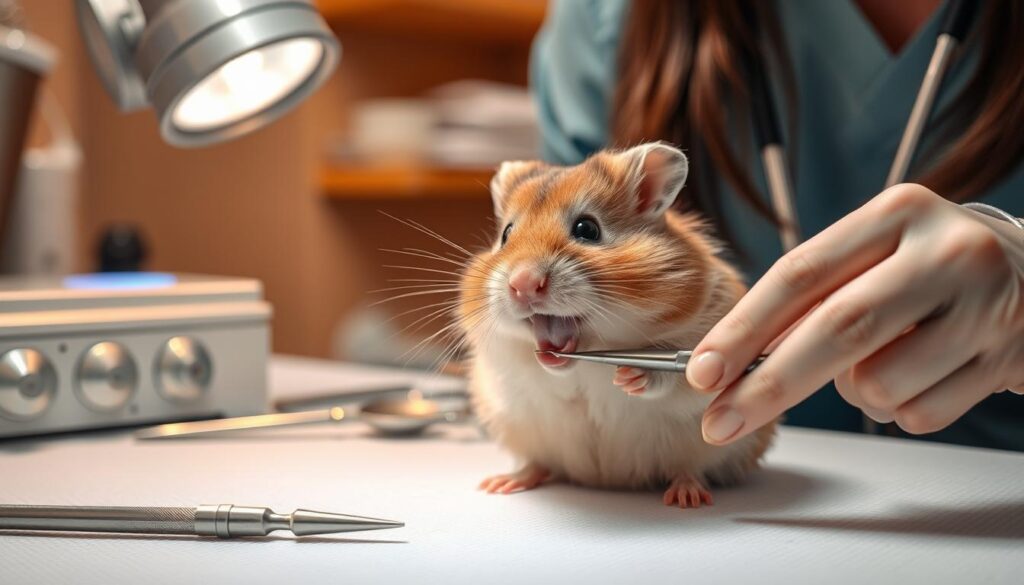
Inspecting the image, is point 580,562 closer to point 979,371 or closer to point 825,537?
point 825,537

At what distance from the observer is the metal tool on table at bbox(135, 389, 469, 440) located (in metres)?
0.97

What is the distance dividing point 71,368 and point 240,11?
1.28 ft

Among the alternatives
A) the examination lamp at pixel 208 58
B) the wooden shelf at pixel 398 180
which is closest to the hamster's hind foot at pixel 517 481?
the examination lamp at pixel 208 58

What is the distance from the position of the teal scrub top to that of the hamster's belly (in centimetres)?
51

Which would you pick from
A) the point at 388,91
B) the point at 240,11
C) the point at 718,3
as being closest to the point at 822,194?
the point at 718,3

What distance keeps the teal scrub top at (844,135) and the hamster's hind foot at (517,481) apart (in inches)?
20.1

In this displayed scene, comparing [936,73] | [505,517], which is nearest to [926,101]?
[936,73]

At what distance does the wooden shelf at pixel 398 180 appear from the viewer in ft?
7.54

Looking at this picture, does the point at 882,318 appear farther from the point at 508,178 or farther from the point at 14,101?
the point at 14,101

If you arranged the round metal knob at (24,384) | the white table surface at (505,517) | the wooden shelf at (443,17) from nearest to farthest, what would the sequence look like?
1. the white table surface at (505,517)
2. the round metal knob at (24,384)
3. the wooden shelf at (443,17)

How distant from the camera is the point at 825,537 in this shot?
62 cm

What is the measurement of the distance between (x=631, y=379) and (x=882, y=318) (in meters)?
0.16

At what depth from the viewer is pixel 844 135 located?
114cm

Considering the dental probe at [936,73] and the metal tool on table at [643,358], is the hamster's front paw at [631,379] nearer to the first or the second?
the metal tool on table at [643,358]
